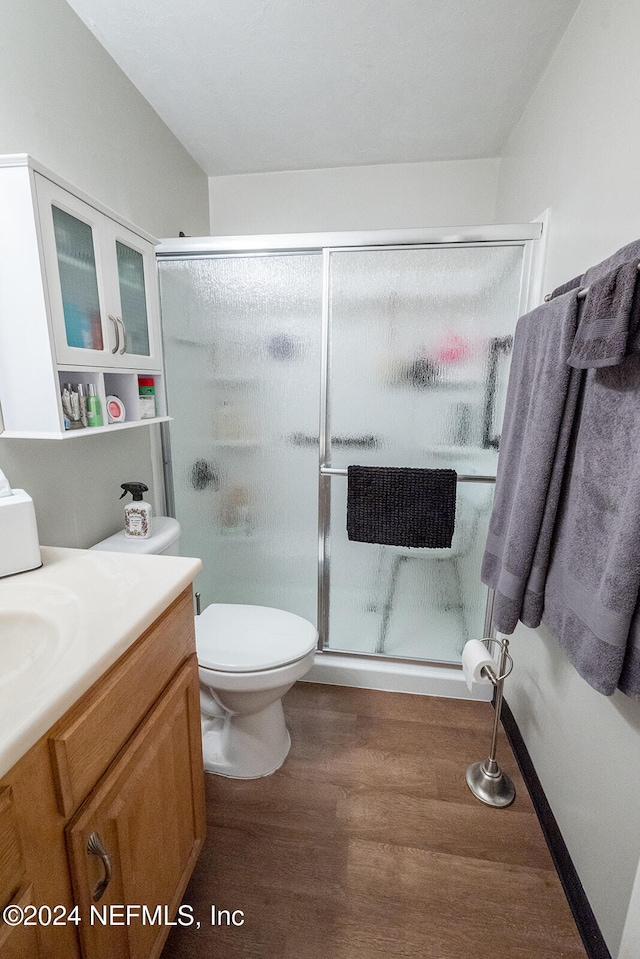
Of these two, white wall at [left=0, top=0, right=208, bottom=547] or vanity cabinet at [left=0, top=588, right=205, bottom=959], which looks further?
white wall at [left=0, top=0, right=208, bottom=547]

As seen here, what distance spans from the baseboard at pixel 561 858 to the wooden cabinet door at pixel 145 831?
3.07 ft

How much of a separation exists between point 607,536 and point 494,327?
976 millimetres

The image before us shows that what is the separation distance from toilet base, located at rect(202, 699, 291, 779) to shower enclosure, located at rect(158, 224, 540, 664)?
0.53m

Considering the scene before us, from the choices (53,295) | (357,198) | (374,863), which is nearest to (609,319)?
(53,295)

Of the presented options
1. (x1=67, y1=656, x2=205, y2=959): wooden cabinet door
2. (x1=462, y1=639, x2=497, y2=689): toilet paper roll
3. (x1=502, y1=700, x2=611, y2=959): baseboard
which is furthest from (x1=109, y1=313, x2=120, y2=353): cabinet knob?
(x1=502, y1=700, x2=611, y2=959): baseboard

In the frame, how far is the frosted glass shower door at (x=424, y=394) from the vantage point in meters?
1.55

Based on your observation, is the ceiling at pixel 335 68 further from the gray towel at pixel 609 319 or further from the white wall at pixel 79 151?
the gray towel at pixel 609 319

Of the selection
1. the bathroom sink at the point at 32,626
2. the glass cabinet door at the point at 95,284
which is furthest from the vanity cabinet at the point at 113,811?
the glass cabinet door at the point at 95,284

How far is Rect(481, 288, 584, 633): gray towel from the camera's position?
100 cm

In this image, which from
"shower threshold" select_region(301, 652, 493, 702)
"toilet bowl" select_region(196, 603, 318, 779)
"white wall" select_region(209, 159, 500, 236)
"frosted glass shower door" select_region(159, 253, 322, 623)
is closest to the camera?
"toilet bowl" select_region(196, 603, 318, 779)

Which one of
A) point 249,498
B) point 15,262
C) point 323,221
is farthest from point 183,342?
point 323,221

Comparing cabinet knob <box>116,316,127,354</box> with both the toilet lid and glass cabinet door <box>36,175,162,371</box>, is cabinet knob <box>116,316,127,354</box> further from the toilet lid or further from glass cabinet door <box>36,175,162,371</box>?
the toilet lid

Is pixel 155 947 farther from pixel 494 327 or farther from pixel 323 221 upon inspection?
pixel 323 221

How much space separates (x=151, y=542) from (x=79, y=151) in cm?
124
